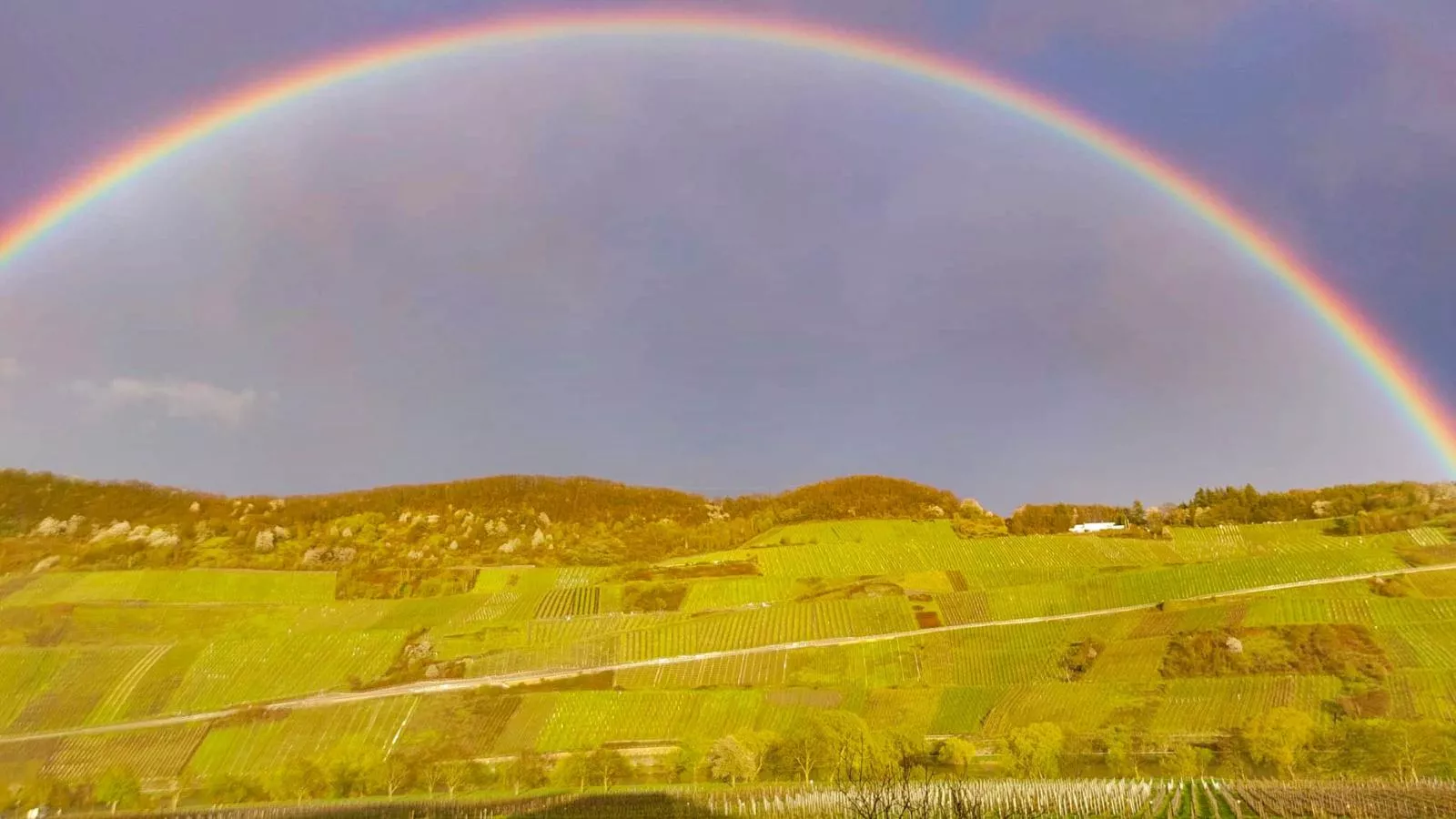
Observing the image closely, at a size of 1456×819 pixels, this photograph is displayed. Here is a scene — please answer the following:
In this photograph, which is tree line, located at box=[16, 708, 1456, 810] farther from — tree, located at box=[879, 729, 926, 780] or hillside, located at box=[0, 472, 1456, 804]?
hillside, located at box=[0, 472, 1456, 804]

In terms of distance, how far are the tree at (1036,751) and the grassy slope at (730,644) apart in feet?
39.1

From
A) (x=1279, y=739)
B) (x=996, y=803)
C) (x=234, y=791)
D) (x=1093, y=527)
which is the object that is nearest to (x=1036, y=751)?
(x=996, y=803)

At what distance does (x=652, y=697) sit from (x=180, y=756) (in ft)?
129

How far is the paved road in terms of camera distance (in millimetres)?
84875

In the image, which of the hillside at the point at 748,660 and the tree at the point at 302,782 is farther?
the hillside at the point at 748,660

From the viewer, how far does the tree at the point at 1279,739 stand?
186 ft

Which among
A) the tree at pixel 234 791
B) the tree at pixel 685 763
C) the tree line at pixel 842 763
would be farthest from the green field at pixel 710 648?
the tree at pixel 685 763

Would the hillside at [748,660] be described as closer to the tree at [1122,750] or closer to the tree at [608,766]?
the tree at [1122,750]

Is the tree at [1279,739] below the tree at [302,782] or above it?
above

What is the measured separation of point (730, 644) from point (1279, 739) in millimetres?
56066

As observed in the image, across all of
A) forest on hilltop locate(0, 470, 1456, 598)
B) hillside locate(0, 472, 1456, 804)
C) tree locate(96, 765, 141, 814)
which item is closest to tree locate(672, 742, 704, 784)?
hillside locate(0, 472, 1456, 804)

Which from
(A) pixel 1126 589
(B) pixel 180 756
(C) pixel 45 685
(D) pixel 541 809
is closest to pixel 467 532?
(C) pixel 45 685

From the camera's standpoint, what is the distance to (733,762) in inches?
2516

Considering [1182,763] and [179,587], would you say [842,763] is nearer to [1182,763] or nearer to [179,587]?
[1182,763]
